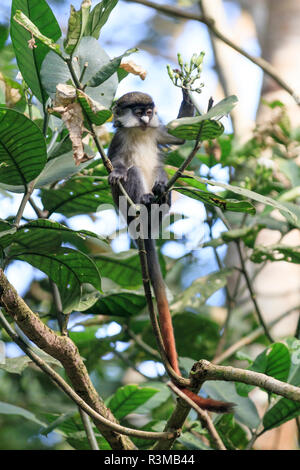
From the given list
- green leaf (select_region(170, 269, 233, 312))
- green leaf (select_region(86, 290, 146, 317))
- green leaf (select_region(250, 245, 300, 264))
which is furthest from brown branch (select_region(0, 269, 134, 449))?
green leaf (select_region(250, 245, 300, 264))

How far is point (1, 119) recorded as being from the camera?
5.06 ft

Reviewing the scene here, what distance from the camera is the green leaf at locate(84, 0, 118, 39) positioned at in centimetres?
160

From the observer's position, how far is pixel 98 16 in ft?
5.36

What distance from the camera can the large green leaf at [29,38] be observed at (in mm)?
1665

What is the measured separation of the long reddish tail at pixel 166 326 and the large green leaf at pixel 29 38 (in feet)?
3.15

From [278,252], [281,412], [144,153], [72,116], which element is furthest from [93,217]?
[72,116]

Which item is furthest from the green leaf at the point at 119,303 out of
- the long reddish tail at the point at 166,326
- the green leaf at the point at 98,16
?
the green leaf at the point at 98,16

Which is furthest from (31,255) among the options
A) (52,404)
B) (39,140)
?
(52,404)

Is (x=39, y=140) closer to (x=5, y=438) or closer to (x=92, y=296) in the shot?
(x=92, y=296)

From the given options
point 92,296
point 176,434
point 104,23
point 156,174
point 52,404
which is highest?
point 156,174

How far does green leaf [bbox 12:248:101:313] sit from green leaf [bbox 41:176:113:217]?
1.20ft

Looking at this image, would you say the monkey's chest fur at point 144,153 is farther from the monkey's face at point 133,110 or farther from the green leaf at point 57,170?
the green leaf at point 57,170

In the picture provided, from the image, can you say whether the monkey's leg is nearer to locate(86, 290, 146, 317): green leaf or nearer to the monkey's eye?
the monkey's eye

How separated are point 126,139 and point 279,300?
1.45m
